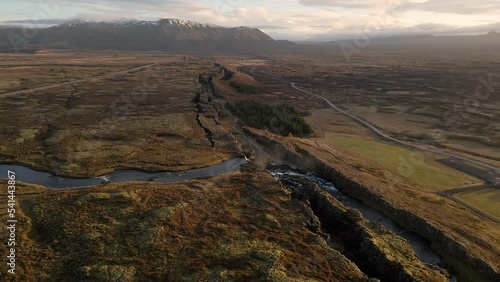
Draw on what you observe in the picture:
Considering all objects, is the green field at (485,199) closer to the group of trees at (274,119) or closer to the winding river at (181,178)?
the winding river at (181,178)

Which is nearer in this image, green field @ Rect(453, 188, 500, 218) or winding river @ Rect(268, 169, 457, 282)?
winding river @ Rect(268, 169, 457, 282)

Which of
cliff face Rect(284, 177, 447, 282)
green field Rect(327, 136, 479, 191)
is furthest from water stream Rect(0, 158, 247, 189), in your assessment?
green field Rect(327, 136, 479, 191)

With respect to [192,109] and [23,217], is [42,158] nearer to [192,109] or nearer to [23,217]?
[23,217]

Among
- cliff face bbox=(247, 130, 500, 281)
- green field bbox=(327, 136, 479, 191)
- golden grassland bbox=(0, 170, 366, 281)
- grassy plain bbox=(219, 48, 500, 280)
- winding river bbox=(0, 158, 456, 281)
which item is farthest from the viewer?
green field bbox=(327, 136, 479, 191)

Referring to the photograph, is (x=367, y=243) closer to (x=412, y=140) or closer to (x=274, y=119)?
(x=412, y=140)

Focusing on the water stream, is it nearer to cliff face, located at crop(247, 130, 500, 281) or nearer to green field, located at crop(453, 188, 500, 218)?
cliff face, located at crop(247, 130, 500, 281)

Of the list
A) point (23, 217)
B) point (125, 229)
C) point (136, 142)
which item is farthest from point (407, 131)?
point (23, 217)

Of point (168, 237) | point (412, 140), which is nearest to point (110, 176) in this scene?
point (168, 237)

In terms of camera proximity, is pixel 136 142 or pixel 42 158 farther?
pixel 136 142
